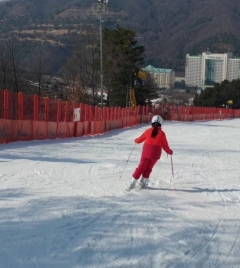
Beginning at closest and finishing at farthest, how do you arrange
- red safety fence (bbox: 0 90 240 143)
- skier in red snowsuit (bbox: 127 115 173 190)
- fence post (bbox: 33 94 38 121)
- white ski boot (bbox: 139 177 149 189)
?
skier in red snowsuit (bbox: 127 115 173 190)
white ski boot (bbox: 139 177 149 189)
red safety fence (bbox: 0 90 240 143)
fence post (bbox: 33 94 38 121)

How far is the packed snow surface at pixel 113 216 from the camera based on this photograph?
563 centimetres

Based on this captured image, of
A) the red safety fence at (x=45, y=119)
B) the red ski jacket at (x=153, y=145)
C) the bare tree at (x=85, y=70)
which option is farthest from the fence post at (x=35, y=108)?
the bare tree at (x=85, y=70)

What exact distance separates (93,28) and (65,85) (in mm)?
7074

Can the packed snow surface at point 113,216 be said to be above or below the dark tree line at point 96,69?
below

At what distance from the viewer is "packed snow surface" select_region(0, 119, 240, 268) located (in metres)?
5.63

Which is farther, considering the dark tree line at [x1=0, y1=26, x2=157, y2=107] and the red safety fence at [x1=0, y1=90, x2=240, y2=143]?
the dark tree line at [x1=0, y1=26, x2=157, y2=107]

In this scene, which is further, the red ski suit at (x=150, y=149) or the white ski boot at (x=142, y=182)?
the white ski boot at (x=142, y=182)

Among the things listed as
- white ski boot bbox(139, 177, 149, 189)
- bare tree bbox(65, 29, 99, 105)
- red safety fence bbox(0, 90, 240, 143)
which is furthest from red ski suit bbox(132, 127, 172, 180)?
bare tree bbox(65, 29, 99, 105)

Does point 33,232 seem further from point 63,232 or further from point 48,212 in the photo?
point 48,212

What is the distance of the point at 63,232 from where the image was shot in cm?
638

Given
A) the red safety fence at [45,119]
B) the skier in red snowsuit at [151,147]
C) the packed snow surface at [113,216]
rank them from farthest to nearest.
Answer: the red safety fence at [45,119]
the skier in red snowsuit at [151,147]
the packed snow surface at [113,216]

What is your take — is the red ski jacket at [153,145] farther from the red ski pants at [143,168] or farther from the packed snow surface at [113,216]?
the packed snow surface at [113,216]

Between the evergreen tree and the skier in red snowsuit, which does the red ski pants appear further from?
the evergreen tree

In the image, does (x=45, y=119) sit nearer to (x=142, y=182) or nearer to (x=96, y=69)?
(x=142, y=182)
